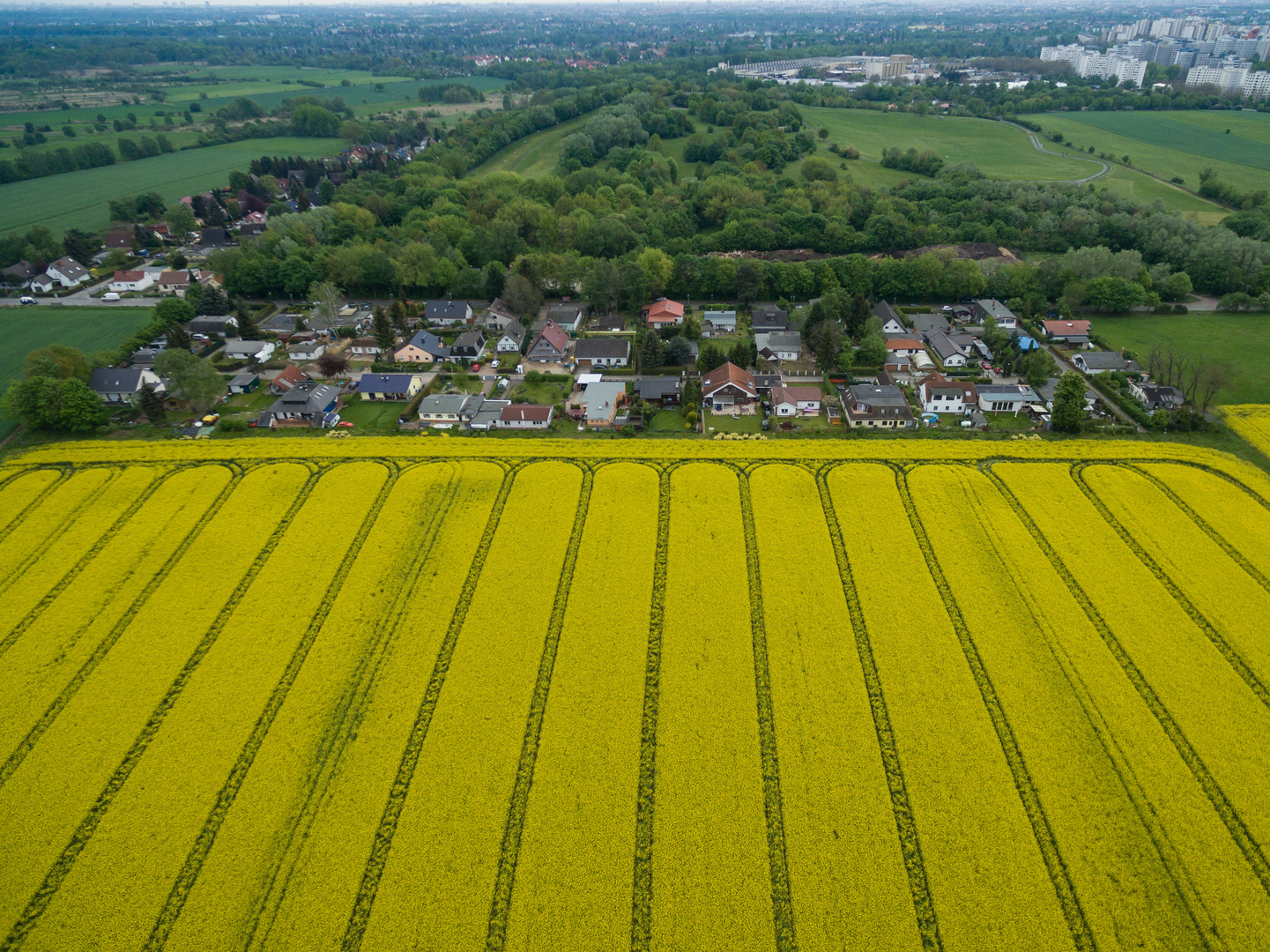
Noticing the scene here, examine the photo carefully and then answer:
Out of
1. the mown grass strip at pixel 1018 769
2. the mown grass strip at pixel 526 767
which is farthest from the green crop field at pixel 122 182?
the mown grass strip at pixel 1018 769

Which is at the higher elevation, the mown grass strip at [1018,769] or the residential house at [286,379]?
the residential house at [286,379]

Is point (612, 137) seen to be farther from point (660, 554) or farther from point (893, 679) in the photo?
point (893, 679)

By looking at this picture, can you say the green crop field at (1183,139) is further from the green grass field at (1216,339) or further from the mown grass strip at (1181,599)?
the mown grass strip at (1181,599)

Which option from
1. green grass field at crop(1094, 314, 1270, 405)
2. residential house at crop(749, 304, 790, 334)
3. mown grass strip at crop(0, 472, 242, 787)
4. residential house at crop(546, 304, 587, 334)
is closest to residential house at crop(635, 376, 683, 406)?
residential house at crop(749, 304, 790, 334)

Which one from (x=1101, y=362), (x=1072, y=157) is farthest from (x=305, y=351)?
(x=1072, y=157)

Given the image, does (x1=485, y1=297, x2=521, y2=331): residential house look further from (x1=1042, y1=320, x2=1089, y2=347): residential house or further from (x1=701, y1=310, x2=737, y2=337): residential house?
(x1=1042, y1=320, x2=1089, y2=347): residential house

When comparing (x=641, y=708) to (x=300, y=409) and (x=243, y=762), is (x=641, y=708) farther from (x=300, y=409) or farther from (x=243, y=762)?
(x=300, y=409)
